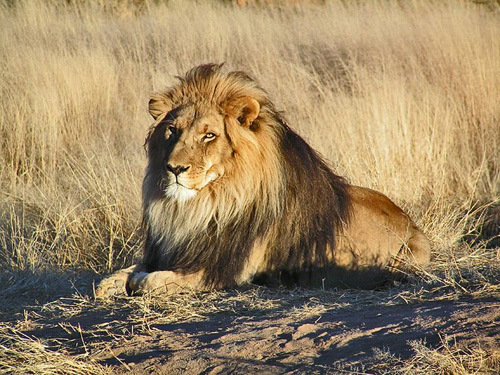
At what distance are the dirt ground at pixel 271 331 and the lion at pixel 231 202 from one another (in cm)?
28

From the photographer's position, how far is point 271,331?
351 cm

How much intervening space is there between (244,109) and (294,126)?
428 cm

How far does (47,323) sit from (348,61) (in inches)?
305

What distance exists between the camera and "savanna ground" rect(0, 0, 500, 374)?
3.35 meters

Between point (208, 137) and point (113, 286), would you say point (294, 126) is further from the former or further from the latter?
point (113, 286)

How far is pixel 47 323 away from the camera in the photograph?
13.3 feet

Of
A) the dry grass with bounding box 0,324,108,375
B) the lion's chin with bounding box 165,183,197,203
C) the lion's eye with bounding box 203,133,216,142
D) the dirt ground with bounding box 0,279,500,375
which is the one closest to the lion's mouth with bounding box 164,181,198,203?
the lion's chin with bounding box 165,183,197,203

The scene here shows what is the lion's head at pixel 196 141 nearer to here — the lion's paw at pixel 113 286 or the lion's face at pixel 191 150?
the lion's face at pixel 191 150

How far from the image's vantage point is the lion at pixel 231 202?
4.45 m

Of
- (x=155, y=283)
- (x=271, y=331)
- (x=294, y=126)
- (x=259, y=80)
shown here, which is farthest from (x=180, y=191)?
(x=259, y=80)

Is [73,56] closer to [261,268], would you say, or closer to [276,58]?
[276,58]

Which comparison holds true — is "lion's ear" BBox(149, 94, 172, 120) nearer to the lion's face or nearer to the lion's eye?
the lion's face

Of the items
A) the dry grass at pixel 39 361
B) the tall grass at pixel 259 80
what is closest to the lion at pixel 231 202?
the dry grass at pixel 39 361

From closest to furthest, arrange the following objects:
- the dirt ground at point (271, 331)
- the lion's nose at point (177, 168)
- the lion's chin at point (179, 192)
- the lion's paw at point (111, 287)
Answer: the dirt ground at point (271, 331) → the lion's nose at point (177, 168) → the lion's chin at point (179, 192) → the lion's paw at point (111, 287)
